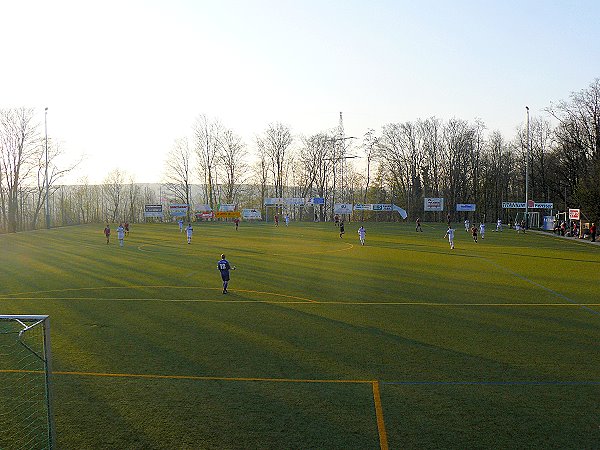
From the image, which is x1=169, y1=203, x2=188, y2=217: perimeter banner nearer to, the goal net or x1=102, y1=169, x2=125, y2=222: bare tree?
x1=102, y1=169, x2=125, y2=222: bare tree

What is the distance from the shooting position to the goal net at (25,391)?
7176 millimetres

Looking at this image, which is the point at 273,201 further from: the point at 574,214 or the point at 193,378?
the point at 193,378

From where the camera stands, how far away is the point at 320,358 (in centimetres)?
1139

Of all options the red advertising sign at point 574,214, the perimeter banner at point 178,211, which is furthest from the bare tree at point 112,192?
the red advertising sign at point 574,214

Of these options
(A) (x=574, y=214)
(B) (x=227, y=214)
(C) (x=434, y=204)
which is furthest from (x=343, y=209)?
(A) (x=574, y=214)

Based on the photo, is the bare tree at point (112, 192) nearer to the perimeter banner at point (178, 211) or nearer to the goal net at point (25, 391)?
the perimeter banner at point (178, 211)

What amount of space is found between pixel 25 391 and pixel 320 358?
217 inches

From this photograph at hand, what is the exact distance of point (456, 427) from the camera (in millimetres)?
7926

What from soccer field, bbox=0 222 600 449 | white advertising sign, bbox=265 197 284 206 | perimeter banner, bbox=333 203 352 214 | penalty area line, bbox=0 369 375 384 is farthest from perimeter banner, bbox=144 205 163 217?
penalty area line, bbox=0 369 375 384

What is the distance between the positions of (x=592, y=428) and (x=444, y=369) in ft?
10.2

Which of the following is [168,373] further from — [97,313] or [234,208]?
[234,208]

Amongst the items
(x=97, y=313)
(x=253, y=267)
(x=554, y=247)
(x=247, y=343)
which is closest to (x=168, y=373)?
(x=247, y=343)

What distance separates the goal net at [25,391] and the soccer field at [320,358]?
0.30 m

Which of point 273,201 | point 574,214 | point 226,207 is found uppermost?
point 273,201
